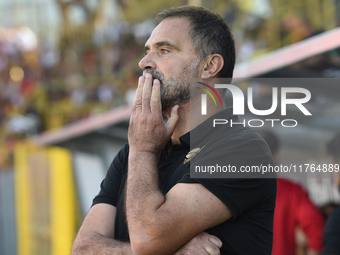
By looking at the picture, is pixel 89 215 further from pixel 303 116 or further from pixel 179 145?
pixel 303 116

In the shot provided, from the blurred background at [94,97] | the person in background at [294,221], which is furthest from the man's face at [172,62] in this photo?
the person in background at [294,221]

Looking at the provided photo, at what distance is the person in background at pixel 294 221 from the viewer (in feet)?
11.3

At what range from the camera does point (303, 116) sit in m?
4.34

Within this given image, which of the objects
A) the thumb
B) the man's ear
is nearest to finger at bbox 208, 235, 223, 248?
the thumb

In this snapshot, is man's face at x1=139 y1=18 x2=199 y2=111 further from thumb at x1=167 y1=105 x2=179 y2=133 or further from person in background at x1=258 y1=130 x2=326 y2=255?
person in background at x1=258 y1=130 x2=326 y2=255

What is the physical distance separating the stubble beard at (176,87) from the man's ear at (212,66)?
0.05 meters

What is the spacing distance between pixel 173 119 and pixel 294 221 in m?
2.11

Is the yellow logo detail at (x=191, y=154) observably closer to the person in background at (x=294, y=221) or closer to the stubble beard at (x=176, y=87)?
the stubble beard at (x=176, y=87)

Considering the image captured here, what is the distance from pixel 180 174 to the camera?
72.7 inches

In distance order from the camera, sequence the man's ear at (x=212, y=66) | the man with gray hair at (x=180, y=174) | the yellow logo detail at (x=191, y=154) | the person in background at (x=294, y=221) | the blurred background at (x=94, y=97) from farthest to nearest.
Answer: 1. the blurred background at (x=94, y=97)
2. the person in background at (x=294, y=221)
3. the man's ear at (x=212, y=66)
4. the yellow logo detail at (x=191, y=154)
5. the man with gray hair at (x=180, y=174)

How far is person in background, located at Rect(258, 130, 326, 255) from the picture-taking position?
3.45m

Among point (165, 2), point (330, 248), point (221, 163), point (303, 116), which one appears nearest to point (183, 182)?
point (221, 163)

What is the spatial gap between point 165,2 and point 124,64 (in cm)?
177

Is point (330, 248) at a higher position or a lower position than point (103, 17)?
lower
